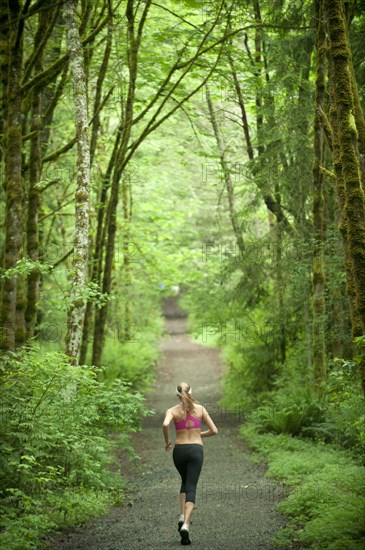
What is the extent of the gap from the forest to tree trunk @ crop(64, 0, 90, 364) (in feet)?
0.11

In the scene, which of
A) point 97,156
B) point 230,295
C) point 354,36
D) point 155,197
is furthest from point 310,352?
point 155,197

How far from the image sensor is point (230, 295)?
54.9 ft

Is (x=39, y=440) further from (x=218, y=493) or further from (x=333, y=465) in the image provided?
(x=333, y=465)

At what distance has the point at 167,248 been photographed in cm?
2384

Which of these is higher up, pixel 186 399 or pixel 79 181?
pixel 79 181

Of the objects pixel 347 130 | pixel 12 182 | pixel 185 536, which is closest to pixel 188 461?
pixel 185 536

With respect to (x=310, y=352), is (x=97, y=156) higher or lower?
higher

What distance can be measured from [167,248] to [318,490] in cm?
1655

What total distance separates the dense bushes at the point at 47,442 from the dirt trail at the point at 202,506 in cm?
38

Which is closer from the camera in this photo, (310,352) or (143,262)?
(310,352)

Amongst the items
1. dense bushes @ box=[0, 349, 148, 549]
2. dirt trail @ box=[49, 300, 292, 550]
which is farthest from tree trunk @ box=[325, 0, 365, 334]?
dense bushes @ box=[0, 349, 148, 549]

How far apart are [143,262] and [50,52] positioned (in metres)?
10.1

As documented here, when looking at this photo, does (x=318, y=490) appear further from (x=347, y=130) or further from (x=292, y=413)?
(x=292, y=413)

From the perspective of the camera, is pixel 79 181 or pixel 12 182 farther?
pixel 79 181
